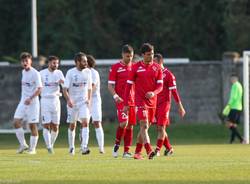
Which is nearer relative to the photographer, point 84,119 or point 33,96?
point 84,119

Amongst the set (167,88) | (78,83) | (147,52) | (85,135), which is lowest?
(85,135)

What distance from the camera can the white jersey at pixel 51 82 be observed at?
1085 inches

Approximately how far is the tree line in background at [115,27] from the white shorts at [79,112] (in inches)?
1424

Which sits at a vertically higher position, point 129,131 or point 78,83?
point 78,83

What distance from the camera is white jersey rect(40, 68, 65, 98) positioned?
1085 inches

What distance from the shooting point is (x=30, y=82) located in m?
27.6

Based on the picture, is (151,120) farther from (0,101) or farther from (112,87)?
(0,101)

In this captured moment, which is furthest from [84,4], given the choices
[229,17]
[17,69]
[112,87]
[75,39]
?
[112,87]

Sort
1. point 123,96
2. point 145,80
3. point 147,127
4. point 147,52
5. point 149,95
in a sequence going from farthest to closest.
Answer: point 123,96 < point 145,80 < point 147,127 < point 147,52 < point 149,95

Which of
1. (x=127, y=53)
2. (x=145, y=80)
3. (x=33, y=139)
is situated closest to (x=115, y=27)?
(x=33, y=139)

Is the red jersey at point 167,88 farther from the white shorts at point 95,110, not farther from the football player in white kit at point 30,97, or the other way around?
the football player in white kit at point 30,97

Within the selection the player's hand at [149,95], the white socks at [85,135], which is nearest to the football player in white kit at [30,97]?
the white socks at [85,135]

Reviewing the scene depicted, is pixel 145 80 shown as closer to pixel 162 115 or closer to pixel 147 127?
pixel 147 127

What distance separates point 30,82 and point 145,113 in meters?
5.69
